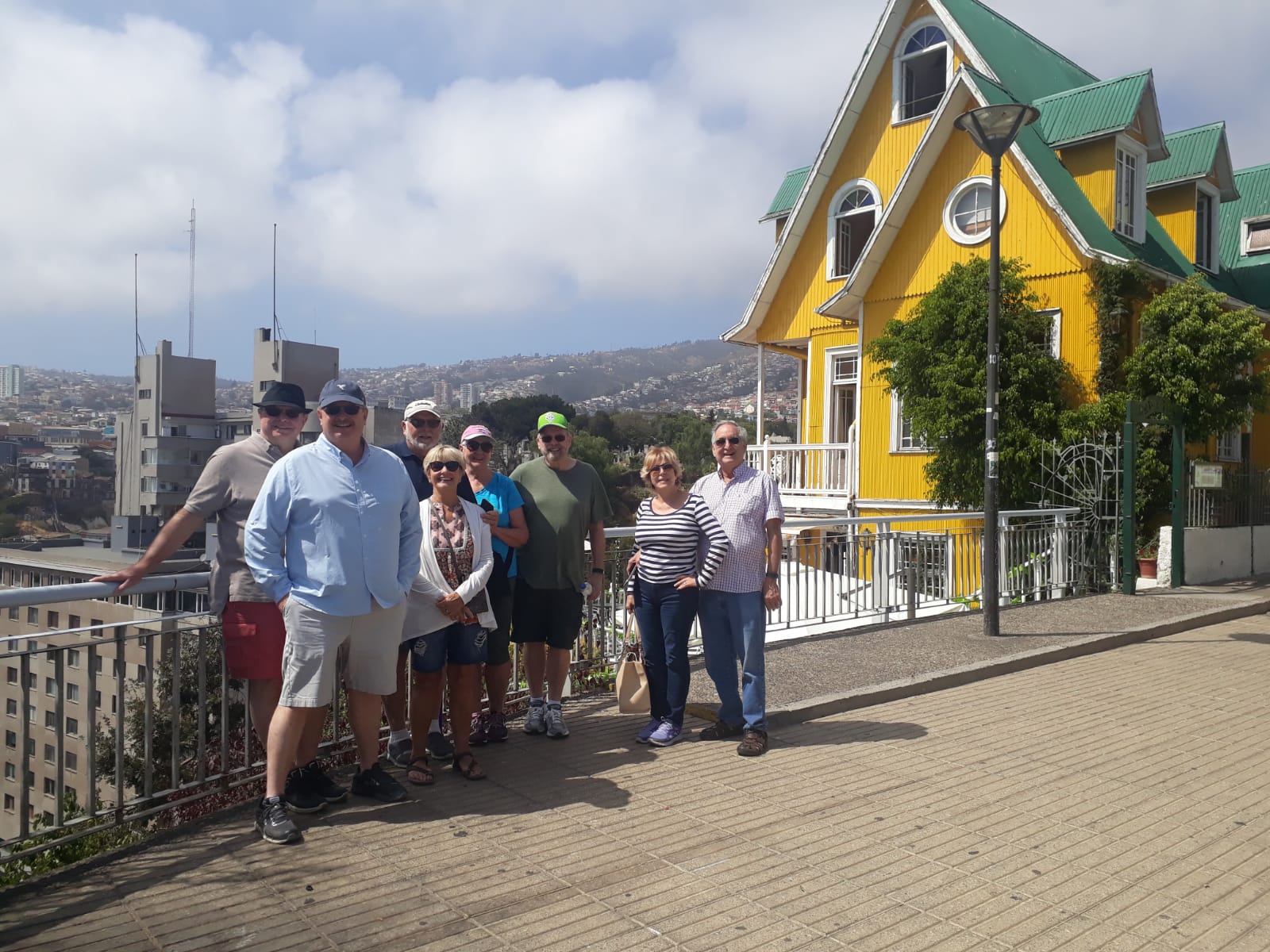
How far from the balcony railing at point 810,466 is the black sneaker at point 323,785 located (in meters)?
15.7

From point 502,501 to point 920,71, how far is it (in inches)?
710

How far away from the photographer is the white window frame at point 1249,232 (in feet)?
74.8

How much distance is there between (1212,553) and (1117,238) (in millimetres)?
5994

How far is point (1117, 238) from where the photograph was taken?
17.7 m

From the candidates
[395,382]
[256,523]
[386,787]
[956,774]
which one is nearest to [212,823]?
[386,787]

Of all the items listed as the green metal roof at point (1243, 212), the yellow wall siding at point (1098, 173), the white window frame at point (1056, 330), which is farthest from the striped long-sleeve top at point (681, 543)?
the green metal roof at point (1243, 212)

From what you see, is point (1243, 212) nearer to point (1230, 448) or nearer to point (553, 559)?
point (1230, 448)

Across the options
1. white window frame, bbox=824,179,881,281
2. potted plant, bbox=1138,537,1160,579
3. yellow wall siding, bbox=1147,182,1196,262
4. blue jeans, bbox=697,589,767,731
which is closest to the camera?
blue jeans, bbox=697,589,767,731

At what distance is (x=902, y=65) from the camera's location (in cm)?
2000

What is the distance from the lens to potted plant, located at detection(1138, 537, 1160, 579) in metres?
15.1

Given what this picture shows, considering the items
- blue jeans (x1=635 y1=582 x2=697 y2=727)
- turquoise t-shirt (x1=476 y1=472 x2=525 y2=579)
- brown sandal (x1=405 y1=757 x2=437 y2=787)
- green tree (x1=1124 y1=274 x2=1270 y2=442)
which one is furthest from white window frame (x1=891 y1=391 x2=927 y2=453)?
brown sandal (x1=405 y1=757 x2=437 y2=787)

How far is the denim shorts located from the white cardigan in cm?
6

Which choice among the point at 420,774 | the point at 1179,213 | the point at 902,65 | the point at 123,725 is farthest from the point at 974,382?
the point at 123,725

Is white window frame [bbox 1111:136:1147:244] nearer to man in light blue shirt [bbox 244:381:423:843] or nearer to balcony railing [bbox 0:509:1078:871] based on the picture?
man in light blue shirt [bbox 244:381:423:843]
